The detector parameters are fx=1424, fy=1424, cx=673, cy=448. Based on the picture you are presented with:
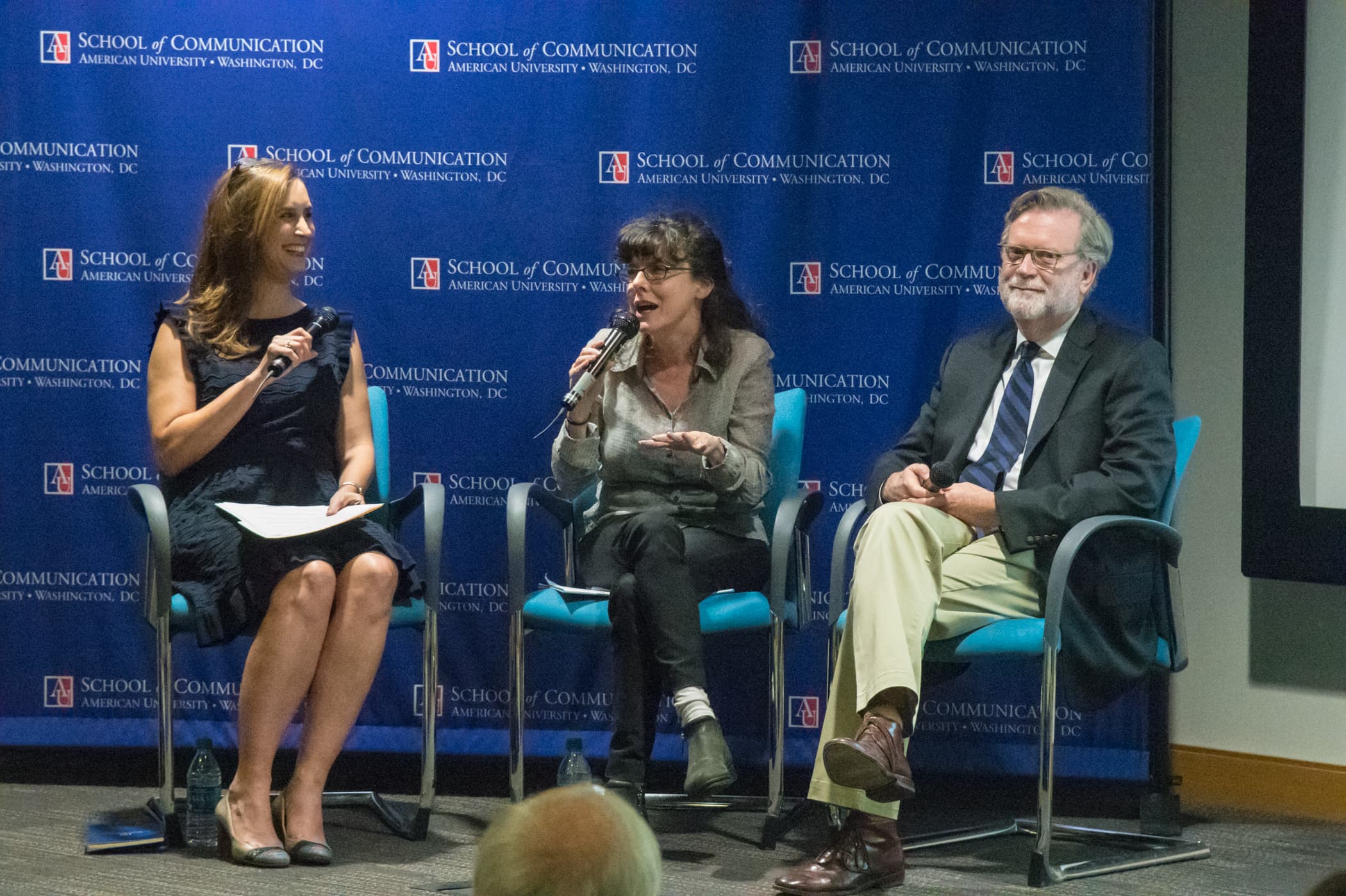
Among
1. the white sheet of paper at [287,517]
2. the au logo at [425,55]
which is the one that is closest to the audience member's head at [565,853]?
the white sheet of paper at [287,517]

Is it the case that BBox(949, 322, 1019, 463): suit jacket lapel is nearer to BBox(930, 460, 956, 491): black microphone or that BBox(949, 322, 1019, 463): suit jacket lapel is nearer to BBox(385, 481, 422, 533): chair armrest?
BBox(930, 460, 956, 491): black microphone

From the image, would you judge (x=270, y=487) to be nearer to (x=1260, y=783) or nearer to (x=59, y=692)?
(x=59, y=692)

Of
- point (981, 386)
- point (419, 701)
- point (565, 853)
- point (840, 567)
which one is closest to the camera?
point (565, 853)

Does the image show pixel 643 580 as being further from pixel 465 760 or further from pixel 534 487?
pixel 465 760

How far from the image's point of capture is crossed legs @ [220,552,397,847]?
285 centimetres

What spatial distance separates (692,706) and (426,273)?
147cm

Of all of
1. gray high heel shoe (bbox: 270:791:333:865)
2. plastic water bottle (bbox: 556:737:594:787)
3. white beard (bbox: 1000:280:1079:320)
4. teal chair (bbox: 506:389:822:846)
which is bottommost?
gray high heel shoe (bbox: 270:791:333:865)

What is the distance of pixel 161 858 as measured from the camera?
288 centimetres

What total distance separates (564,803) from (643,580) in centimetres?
202

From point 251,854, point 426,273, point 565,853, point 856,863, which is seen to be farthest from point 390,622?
point 565,853

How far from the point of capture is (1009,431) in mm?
3055

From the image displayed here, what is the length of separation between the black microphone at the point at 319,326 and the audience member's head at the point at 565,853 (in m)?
2.21

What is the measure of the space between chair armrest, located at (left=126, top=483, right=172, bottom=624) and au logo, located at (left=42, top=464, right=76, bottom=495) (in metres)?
0.79

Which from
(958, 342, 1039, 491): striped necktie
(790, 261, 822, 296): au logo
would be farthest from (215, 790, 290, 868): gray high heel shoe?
(790, 261, 822, 296): au logo
